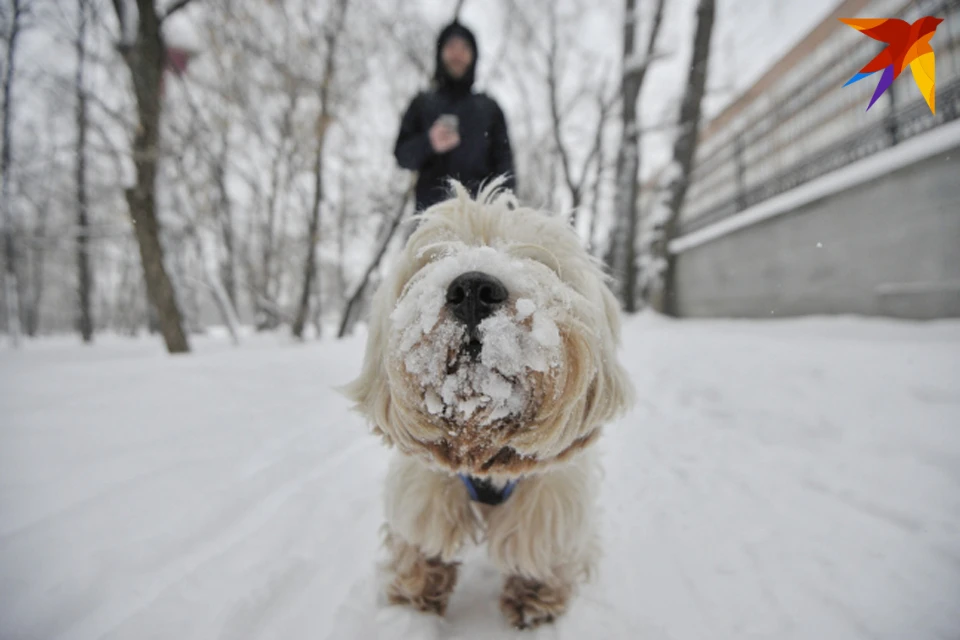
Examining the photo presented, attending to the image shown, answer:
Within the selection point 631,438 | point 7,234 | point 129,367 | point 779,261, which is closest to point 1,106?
point 7,234

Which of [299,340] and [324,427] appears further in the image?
[299,340]

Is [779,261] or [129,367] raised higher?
[779,261]

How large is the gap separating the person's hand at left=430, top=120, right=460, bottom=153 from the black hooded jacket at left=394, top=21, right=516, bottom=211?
8.8 inches

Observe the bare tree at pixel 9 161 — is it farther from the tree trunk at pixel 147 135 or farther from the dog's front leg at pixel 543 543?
the dog's front leg at pixel 543 543

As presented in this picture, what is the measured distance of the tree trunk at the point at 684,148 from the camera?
7.66m

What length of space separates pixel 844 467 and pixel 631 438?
1.32 m

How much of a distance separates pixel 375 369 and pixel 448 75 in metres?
2.87

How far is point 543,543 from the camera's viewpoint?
5.16 feet

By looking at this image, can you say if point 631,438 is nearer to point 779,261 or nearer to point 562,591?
point 562,591

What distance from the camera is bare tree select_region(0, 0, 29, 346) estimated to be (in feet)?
11.7

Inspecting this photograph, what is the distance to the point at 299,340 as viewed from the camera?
32.1 feet

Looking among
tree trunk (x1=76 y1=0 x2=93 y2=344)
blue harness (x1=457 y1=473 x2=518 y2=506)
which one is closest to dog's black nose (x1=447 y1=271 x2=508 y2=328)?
blue harness (x1=457 y1=473 x2=518 y2=506)

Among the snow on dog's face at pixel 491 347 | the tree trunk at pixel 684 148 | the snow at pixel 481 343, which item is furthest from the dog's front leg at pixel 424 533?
the tree trunk at pixel 684 148

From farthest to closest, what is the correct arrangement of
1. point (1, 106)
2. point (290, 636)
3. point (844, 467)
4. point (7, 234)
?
point (7, 234) → point (1, 106) → point (844, 467) → point (290, 636)
